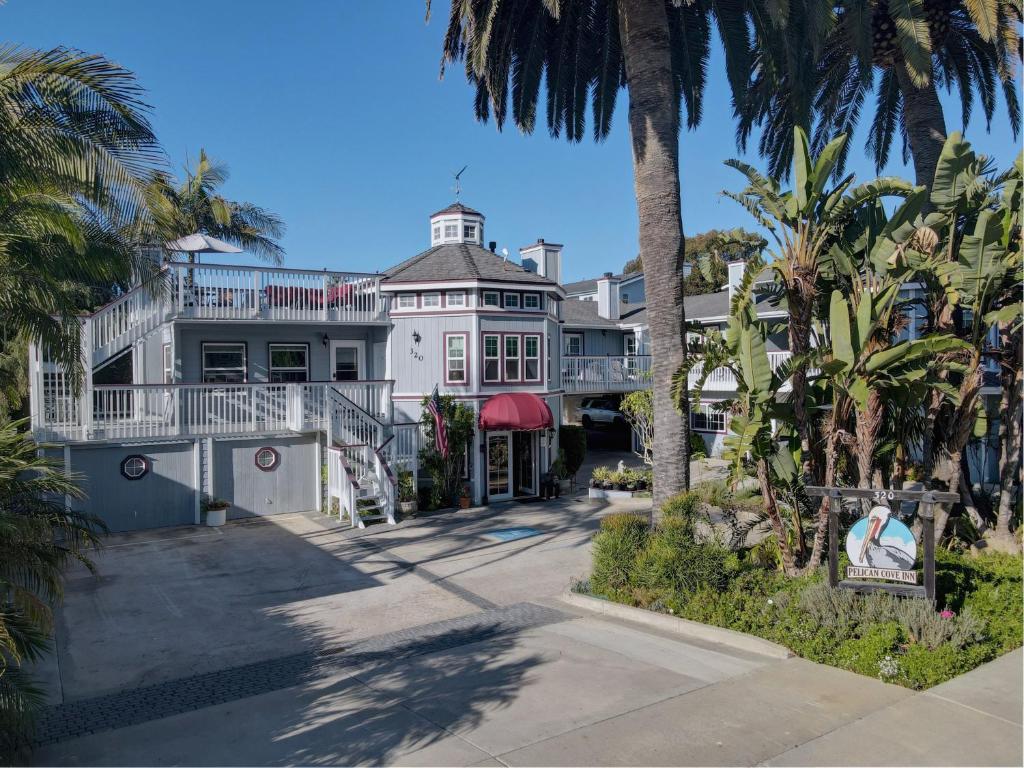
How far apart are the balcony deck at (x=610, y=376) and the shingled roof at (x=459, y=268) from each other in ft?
17.3

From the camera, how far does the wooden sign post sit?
884 cm

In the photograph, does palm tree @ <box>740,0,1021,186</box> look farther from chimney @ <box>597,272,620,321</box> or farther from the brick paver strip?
chimney @ <box>597,272,620,321</box>

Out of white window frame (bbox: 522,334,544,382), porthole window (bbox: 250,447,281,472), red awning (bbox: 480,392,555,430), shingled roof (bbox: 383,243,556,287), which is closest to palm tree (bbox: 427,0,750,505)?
shingled roof (bbox: 383,243,556,287)

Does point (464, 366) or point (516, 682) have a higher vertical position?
point (464, 366)

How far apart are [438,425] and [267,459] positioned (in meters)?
4.53

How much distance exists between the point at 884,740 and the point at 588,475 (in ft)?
67.4

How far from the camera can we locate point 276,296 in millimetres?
19875

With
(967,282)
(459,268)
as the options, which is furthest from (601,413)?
(967,282)

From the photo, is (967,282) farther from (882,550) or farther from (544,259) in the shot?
(544,259)

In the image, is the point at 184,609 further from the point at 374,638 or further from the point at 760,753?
the point at 760,753

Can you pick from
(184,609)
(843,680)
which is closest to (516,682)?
(843,680)

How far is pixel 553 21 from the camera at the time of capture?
1521 cm

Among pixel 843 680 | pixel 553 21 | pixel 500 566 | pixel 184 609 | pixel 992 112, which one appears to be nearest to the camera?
pixel 843 680

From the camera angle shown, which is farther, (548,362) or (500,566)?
(548,362)
